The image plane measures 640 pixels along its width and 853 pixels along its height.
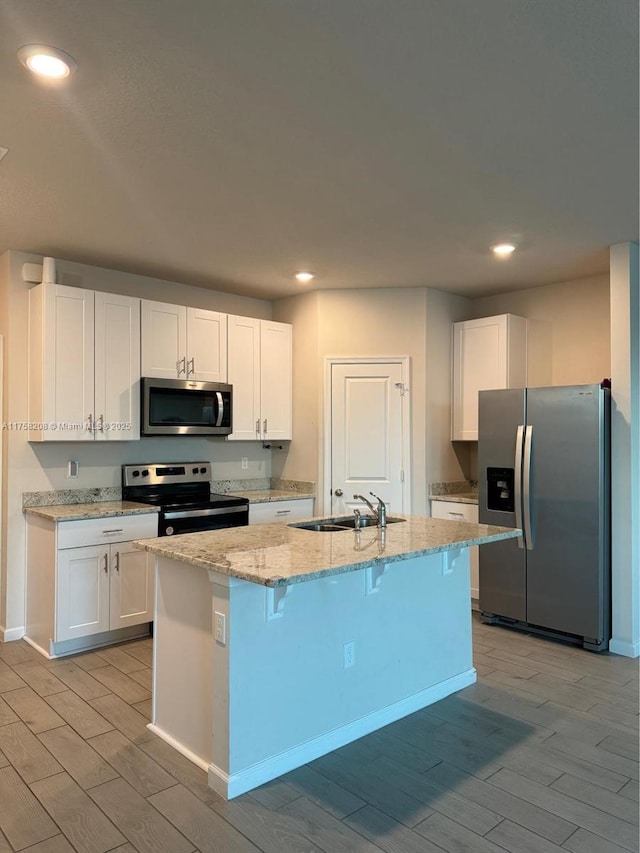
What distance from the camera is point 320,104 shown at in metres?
2.29

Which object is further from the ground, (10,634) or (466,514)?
(466,514)

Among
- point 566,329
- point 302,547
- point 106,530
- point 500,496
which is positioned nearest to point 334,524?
point 302,547

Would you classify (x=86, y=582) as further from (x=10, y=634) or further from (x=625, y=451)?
(x=625, y=451)

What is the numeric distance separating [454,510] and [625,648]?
1.59 meters

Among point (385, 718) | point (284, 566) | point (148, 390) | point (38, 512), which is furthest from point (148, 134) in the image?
point (385, 718)

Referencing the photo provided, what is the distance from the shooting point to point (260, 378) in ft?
17.3

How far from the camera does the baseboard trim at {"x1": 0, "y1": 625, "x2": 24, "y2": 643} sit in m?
4.16

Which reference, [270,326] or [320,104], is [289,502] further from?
[320,104]

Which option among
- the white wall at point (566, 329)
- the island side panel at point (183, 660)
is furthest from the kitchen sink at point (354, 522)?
the white wall at point (566, 329)

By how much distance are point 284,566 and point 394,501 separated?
118 inches

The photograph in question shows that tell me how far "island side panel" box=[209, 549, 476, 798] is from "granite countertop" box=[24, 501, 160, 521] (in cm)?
180

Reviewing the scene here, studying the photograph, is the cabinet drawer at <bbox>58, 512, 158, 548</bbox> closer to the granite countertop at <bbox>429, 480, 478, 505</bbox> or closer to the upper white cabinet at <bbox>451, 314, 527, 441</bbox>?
the granite countertop at <bbox>429, 480, 478, 505</bbox>

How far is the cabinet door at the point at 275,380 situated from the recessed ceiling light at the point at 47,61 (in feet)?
10.6

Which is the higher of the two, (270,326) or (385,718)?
(270,326)
